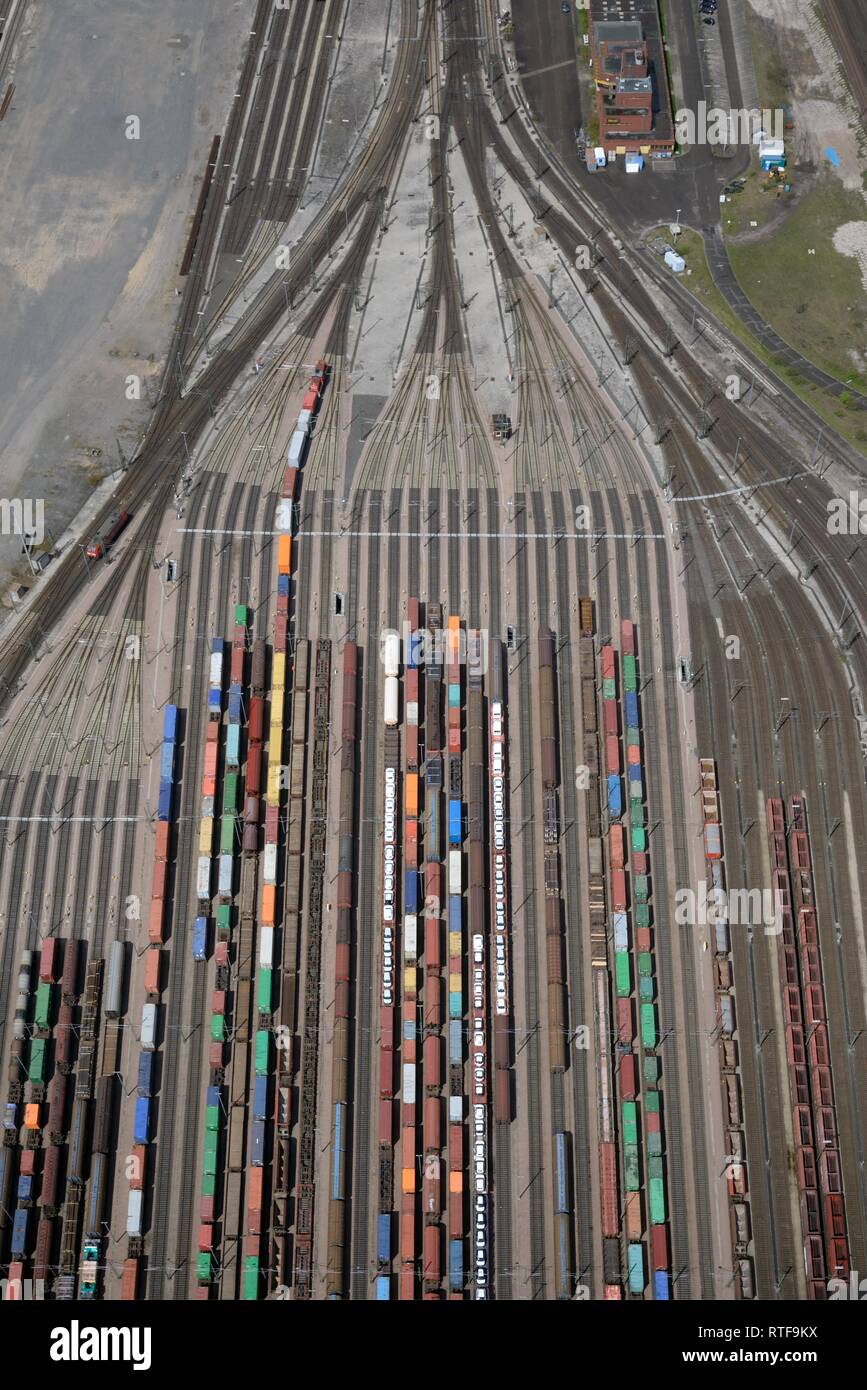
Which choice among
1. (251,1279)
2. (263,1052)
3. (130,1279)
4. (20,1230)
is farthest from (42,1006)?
(251,1279)

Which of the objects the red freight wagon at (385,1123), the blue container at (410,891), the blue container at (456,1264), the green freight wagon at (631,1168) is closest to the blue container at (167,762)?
the blue container at (410,891)

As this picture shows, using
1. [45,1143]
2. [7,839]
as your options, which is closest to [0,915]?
[7,839]

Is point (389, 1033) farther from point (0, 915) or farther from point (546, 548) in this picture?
point (546, 548)

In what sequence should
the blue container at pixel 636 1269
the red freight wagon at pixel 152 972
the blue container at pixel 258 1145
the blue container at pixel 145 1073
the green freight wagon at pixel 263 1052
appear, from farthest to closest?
the red freight wagon at pixel 152 972 → the green freight wagon at pixel 263 1052 → the blue container at pixel 145 1073 → the blue container at pixel 258 1145 → the blue container at pixel 636 1269

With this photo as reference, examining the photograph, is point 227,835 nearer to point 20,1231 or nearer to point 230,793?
point 230,793

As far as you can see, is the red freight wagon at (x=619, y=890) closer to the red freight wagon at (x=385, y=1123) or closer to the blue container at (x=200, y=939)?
the red freight wagon at (x=385, y=1123)

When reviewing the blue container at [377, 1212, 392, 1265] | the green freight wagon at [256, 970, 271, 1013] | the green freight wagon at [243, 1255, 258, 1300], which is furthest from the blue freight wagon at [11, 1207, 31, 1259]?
the blue container at [377, 1212, 392, 1265]
